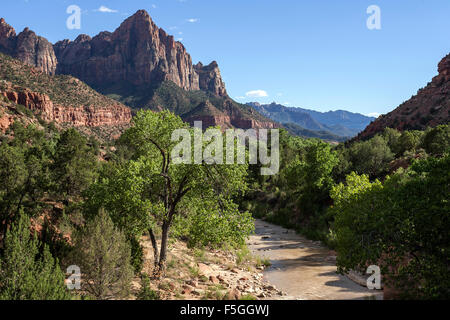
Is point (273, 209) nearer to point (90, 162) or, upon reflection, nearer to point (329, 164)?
point (329, 164)

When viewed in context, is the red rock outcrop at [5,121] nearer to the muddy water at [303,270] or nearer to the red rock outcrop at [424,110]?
the muddy water at [303,270]

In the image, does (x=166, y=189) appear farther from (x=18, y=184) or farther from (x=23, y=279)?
(x=18, y=184)

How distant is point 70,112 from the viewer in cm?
11919

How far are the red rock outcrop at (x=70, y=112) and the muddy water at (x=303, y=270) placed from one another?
323ft

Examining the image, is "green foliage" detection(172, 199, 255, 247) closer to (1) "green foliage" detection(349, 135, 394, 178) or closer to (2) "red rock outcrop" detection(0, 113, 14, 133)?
(1) "green foliage" detection(349, 135, 394, 178)

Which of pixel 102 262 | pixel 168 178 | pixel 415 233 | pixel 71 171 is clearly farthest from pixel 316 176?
pixel 102 262

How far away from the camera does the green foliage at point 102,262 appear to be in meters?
12.1

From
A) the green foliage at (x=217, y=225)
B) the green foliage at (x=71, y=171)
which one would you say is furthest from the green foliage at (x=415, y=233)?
the green foliage at (x=71, y=171)

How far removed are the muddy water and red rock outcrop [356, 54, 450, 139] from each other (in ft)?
224

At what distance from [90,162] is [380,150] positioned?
1600 inches

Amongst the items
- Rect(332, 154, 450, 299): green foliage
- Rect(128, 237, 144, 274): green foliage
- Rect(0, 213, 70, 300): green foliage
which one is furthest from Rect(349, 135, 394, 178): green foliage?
Rect(0, 213, 70, 300): green foliage

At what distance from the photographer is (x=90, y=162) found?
100 feet

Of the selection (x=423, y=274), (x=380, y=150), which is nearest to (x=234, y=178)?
(x=423, y=274)
